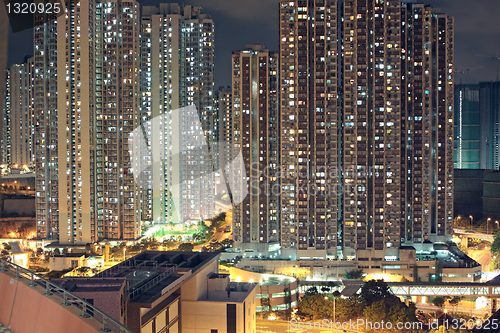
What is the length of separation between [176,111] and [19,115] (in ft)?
29.7

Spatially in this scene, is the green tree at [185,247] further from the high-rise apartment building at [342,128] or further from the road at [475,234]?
the road at [475,234]

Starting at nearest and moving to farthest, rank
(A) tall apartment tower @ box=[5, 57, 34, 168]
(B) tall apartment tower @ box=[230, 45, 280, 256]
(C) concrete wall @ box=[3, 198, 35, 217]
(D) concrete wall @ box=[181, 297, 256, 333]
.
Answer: (D) concrete wall @ box=[181, 297, 256, 333] < (B) tall apartment tower @ box=[230, 45, 280, 256] < (C) concrete wall @ box=[3, 198, 35, 217] < (A) tall apartment tower @ box=[5, 57, 34, 168]

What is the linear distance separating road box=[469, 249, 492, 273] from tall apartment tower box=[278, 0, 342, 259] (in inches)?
191

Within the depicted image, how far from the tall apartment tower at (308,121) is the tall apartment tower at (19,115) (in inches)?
551

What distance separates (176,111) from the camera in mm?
19266

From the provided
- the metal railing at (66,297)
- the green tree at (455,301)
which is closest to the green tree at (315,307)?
the green tree at (455,301)

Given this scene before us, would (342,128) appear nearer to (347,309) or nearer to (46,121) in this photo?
(347,309)

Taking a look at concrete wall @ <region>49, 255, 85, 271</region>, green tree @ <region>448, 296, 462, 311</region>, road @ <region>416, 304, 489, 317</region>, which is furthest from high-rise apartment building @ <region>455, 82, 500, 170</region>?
concrete wall @ <region>49, 255, 85, 271</region>

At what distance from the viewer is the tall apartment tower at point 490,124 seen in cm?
2538

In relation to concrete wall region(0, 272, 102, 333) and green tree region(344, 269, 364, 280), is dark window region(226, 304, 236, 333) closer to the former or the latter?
concrete wall region(0, 272, 102, 333)

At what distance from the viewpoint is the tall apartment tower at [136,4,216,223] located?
62.0ft

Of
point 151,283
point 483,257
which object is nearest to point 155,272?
point 151,283

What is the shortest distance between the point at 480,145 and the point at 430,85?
14235mm

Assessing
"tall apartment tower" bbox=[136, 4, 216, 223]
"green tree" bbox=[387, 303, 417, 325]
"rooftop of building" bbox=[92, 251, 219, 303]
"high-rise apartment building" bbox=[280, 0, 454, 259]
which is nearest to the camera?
"rooftop of building" bbox=[92, 251, 219, 303]
